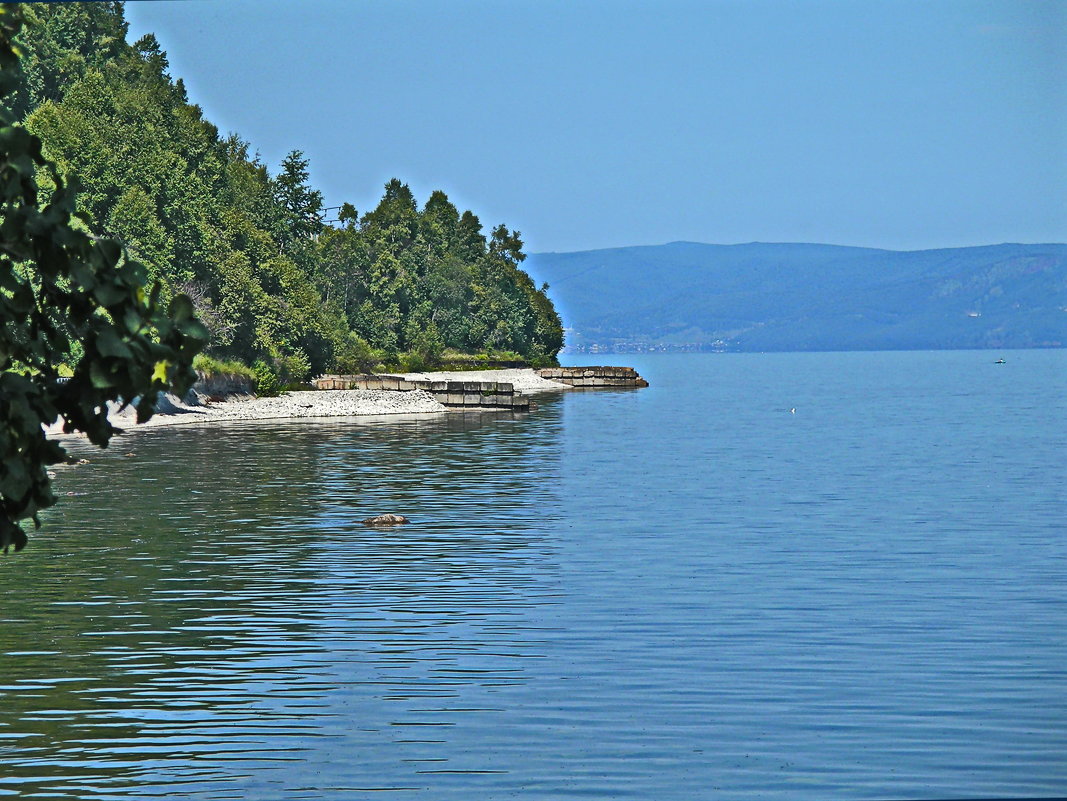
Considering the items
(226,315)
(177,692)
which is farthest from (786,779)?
(226,315)

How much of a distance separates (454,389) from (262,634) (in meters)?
93.0

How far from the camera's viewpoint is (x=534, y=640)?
23375 millimetres

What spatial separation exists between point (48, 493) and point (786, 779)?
1044cm

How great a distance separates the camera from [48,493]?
750cm

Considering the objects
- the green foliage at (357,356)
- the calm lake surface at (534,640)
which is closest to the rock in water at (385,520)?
the calm lake surface at (534,640)

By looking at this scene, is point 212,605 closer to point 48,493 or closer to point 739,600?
point 739,600

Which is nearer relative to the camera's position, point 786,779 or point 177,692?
point 786,779

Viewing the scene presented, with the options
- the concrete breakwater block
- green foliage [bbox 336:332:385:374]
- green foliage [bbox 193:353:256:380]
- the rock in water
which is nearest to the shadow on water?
the rock in water

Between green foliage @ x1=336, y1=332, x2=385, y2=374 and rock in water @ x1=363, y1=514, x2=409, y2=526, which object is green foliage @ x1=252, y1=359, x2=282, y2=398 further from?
rock in water @ x1=363, y1=514, x2=409, y2=526

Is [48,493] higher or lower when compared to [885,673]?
higher

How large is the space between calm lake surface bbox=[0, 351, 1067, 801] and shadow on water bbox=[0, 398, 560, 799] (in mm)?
78

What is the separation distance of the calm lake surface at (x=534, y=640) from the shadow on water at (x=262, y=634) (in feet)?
0.26

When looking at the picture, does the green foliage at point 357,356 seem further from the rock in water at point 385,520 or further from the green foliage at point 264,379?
the rock in water at point 385,520

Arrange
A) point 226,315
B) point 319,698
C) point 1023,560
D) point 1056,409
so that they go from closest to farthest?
point 319,698 → point 1023,560 → point 226,315 → point 1056,409
